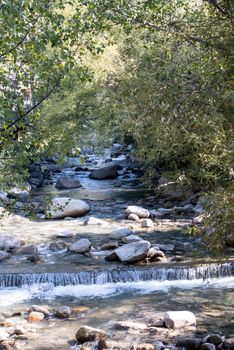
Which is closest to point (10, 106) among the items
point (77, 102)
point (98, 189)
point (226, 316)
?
point (226, 316)

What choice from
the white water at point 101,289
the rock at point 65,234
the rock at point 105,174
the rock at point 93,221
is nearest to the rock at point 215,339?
the white water at point 101,289

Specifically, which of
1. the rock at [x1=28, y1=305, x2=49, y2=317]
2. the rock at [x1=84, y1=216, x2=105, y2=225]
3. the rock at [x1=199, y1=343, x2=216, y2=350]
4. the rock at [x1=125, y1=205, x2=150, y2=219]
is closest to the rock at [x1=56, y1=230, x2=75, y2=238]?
the rock at [x1=84, y1=216, x2=105, y2=225]

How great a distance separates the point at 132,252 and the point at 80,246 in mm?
1600

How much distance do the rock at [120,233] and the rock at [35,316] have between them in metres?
5.54

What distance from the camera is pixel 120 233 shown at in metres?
15.1

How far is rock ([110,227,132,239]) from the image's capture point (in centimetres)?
1500

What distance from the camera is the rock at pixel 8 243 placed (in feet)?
46.1

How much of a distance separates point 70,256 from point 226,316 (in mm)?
5119

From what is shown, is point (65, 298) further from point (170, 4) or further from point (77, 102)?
point (77, 102)

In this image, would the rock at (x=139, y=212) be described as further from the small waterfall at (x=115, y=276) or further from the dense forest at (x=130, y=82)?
the dense forest at (x=130, y=82)

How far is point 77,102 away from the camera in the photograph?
26938 millimetres

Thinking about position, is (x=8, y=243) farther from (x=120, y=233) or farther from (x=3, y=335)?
(x=3, y=335)

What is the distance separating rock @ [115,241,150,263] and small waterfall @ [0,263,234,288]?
56cm

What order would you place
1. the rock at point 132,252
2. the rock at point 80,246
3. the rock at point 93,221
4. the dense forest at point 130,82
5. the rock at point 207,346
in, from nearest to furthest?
the dense forest at point 130,82
the rock at point 207,346
the rock at point 132,252
the rock at point 80,246
the rock at point 93,221
